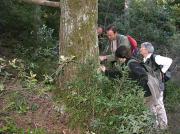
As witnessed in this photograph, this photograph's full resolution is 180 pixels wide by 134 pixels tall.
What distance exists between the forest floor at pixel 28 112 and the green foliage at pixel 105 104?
274 mm

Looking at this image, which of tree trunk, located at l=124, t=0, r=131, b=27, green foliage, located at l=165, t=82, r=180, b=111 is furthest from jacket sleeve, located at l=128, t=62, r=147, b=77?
tree trunk, located at l=124, t=0, r=131, b=27

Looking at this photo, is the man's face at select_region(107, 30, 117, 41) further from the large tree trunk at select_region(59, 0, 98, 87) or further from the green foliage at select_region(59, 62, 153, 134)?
the green foliage at select_region(59, 62, 153, 134)

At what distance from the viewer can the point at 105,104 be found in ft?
19.1

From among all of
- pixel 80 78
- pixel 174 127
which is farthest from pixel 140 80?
pixel 174 127

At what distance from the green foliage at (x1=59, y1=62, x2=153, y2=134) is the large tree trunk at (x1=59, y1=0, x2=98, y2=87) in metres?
0.31

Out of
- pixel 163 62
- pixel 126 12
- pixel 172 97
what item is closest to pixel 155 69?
pixel 163 62

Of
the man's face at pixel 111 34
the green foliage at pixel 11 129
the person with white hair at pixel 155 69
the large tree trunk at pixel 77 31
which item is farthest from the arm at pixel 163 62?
the green foliage at pixel 11 129

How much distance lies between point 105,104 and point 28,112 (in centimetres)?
125

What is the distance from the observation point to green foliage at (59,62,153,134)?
18.6ft

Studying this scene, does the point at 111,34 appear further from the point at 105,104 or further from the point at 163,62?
the point at 105,104

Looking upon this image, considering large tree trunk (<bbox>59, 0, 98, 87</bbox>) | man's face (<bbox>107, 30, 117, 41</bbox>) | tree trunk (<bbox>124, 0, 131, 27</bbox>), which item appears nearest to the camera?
large tree trunk (<bbox>59, 0, 98, 87</bbox>)

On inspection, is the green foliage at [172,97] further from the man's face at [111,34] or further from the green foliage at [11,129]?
the green foliage at [11,129]

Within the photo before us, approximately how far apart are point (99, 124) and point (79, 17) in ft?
5.64

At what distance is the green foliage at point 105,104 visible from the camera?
5.68 m
